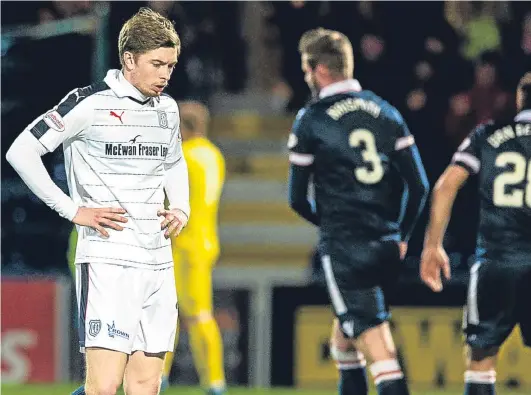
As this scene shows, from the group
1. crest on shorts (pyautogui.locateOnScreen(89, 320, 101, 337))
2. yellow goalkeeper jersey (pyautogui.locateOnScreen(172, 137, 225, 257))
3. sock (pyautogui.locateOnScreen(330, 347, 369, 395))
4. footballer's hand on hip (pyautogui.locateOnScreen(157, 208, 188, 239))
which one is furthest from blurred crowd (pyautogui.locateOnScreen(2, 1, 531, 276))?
crest on shorts (pyautogui.locateOnScreen(89, 320, 101, 337))

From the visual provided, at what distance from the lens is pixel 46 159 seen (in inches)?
432

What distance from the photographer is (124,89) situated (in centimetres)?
475

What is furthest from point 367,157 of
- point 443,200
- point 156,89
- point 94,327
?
point 94,327

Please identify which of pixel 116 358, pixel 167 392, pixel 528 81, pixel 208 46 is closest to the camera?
pixel 116 358

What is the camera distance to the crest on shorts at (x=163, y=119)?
190 inches

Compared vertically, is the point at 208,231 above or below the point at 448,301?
above

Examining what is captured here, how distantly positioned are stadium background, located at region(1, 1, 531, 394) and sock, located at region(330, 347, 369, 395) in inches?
134

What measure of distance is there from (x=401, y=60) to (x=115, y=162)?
6955 mm

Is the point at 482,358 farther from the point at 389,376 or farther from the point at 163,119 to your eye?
the point at 163,119

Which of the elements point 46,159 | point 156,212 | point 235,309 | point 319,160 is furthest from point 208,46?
point 156,212

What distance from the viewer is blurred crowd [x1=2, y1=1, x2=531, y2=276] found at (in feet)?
35.4

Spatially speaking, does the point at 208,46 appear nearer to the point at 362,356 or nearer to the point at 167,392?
the point at 167,392

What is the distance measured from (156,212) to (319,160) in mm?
1278

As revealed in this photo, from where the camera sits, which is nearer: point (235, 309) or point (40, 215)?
point (235, 309)
